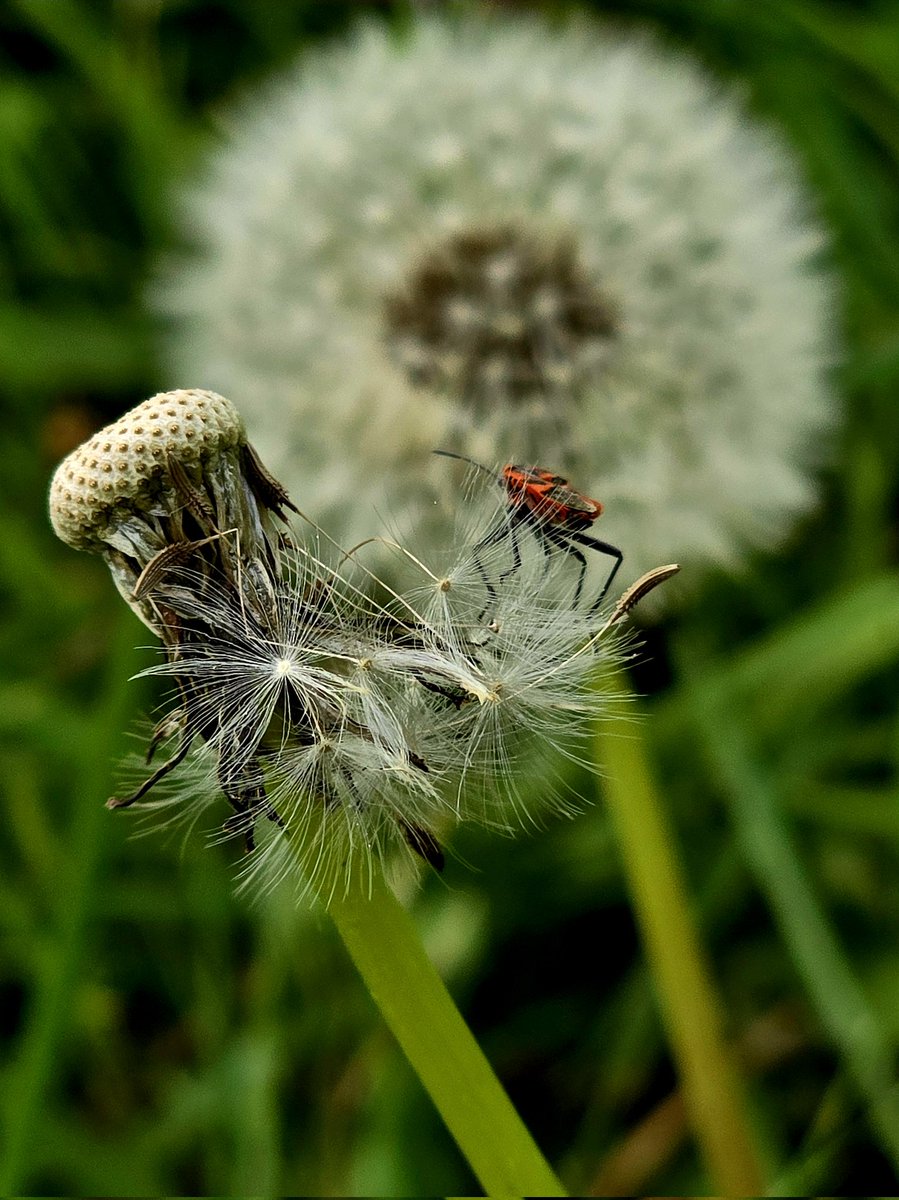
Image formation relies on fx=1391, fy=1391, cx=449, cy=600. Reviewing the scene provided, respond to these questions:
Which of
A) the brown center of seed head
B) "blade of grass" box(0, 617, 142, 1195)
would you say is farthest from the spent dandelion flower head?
the brown center of seed head

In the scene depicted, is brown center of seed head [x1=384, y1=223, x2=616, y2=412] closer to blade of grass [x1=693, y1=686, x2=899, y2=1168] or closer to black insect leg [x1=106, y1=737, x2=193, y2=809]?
blade of grass [x1=693, y1=686, x2=899, y2=1168]

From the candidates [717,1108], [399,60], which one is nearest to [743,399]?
[399,60]

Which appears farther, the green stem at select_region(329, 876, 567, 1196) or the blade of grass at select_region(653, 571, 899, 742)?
the blade of grass at select_region(653, 571, 899, 742)

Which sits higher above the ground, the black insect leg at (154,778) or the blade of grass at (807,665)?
the blade of grass at (807,665)

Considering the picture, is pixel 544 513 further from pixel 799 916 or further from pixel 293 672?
pixel 799 916

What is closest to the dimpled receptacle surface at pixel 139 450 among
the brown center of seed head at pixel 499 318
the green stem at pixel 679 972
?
the green stem at pixel 679 972

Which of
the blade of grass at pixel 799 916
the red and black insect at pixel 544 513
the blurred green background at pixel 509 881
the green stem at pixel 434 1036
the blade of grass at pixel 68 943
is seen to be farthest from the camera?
the blurred green background at pixel 509 881

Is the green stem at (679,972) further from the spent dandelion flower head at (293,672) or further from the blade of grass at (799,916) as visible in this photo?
the spent dandelion flower head at (293,672)
